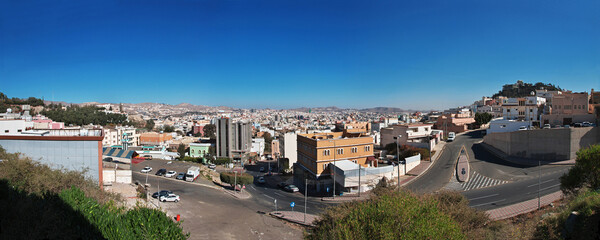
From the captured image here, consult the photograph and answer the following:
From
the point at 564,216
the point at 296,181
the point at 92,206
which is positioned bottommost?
the point at 296,181

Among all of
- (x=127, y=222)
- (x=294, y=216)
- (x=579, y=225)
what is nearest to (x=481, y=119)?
(x=294, y=216)

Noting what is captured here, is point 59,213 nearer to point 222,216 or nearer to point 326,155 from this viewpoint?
point 222,216

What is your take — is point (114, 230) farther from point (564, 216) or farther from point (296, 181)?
point (296, 181)

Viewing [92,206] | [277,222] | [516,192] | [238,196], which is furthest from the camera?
[238,196]

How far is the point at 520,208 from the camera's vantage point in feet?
46.3

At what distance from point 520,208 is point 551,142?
485 inches

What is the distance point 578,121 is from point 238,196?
32424 millimetres

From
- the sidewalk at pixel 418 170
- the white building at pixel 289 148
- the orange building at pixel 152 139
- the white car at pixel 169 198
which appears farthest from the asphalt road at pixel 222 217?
the orange building at pixel 152 139

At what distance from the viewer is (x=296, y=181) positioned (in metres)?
24.6

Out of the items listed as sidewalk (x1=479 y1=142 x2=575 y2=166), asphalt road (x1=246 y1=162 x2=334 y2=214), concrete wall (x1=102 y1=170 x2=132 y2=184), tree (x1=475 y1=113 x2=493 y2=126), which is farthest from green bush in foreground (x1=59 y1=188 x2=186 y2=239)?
tree (x1=475 y1=113 x2=493 y2=126)

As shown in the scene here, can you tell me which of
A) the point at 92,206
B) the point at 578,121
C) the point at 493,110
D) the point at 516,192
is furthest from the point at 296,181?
the point at 493,110

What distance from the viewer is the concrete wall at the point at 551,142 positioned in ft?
72.1

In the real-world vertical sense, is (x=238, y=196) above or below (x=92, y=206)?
below

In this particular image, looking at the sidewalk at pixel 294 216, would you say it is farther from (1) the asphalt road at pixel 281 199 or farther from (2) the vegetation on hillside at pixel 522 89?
(2) the vegetation on hillside at pixel 522 89
